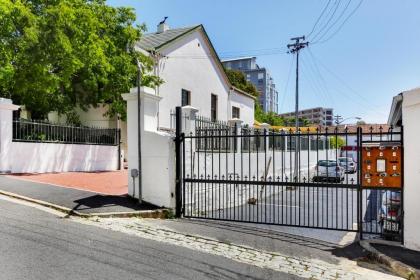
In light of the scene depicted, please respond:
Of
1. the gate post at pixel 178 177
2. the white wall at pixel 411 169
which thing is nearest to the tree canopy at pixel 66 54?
the gate post at pixel 178 177

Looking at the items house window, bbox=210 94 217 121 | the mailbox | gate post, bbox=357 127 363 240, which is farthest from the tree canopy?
the mailbox

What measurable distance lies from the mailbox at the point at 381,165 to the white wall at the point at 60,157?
12.2m

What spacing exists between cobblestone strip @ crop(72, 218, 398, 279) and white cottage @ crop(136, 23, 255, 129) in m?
12.3

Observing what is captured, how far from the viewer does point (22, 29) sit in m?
13.9

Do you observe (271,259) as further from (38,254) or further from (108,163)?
(108,163)

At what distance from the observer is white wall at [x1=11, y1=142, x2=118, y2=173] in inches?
555

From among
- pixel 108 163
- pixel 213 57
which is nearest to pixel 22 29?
pixel 108 163

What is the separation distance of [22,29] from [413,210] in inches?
551

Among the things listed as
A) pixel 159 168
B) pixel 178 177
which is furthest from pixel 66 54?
pixel 178 177

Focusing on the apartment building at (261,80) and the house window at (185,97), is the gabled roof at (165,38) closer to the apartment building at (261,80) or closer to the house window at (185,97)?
the house window at (185,97)

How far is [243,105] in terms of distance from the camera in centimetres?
3250

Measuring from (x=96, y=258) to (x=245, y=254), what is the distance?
7.78 ft

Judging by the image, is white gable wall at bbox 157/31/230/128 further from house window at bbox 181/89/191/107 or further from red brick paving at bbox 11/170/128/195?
red brick paving at bbox 11/170/128/195

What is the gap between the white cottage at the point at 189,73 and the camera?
21.7 meters
